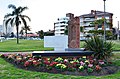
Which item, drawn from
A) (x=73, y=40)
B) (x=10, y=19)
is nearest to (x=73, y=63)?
(x=73, y=40)

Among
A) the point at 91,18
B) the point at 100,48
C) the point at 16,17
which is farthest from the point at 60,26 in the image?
the point at 100,48

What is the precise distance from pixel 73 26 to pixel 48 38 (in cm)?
684

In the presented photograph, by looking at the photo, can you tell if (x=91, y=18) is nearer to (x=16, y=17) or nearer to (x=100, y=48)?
(x=16, y=17)

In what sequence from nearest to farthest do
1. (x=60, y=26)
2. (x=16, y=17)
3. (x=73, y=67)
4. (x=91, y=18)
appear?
(x=73, y=67) → (x=16, y=17) → (x=91, y=18) → (x=60, y=26)

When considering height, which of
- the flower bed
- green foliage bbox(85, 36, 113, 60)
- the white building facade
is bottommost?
the flower bed

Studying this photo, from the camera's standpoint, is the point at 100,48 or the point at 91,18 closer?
the point at 100,48

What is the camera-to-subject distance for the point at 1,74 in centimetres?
988

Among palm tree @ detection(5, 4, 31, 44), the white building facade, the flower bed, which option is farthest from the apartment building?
the flower bed

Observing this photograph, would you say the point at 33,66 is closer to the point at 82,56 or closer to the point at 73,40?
the point at 82,56

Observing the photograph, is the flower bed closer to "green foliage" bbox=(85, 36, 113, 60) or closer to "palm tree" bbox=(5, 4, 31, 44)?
"green foliage" bbox=(85, 36, 113, 60)

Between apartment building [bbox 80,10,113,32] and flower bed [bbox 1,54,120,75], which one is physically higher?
apartment building [bbox 80,10,113,32]

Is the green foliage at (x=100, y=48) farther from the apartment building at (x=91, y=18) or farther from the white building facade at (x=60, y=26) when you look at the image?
the white building facade at (x=60, y=26)

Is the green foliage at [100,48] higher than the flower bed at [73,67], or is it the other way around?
the green foliage at [100,48]

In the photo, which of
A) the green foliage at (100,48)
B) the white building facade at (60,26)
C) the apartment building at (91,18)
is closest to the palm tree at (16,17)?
the green foliage at (100,48)
